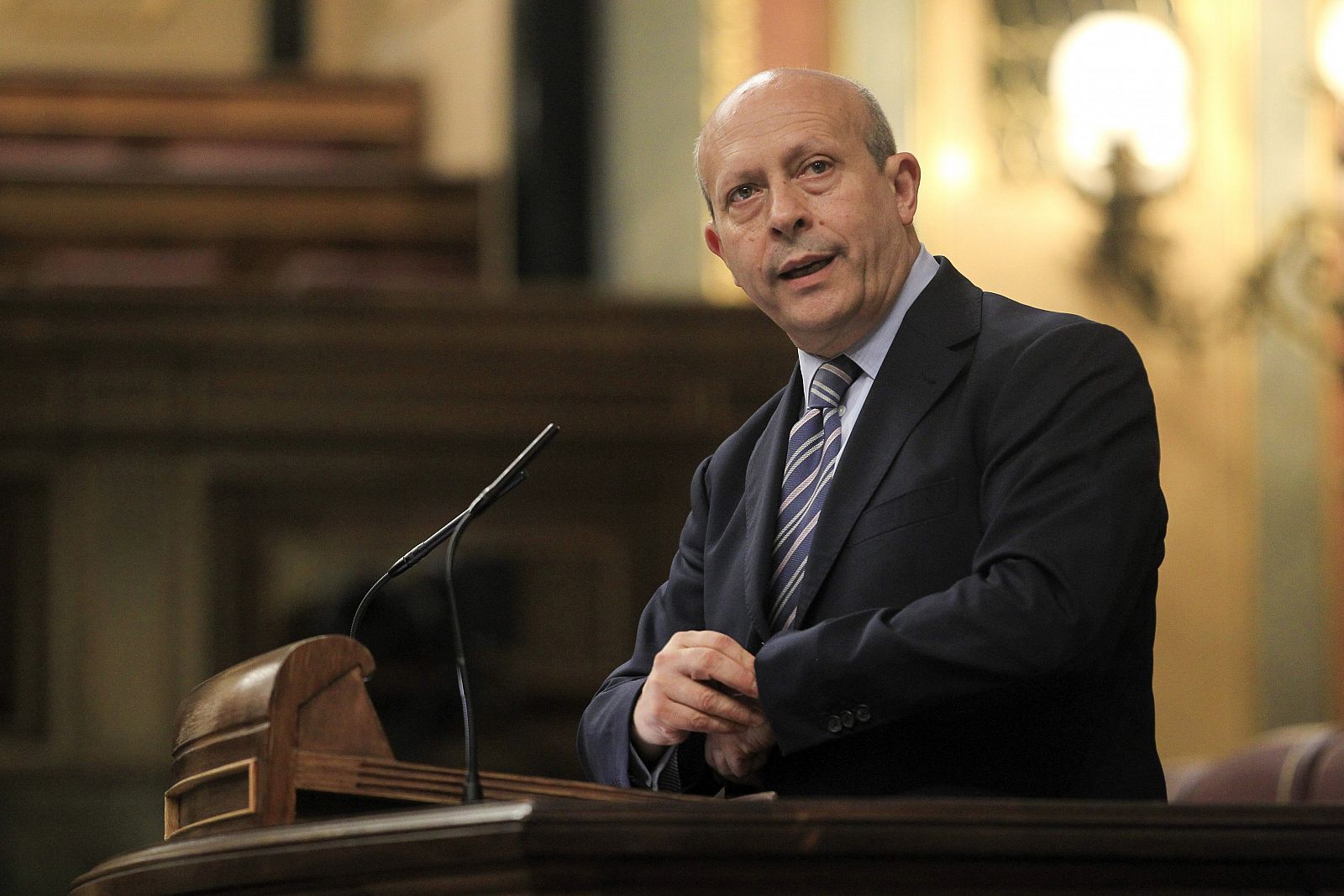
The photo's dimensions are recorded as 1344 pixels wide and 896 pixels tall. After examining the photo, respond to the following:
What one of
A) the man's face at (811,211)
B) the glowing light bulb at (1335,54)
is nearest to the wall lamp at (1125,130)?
the glowing light bulb at (1335,54)

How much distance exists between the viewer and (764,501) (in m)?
1.75

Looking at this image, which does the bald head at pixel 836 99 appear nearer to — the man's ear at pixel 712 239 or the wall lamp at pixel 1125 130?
the man's ear at pixel 712 239

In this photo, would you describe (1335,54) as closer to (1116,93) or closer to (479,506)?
(1116,93)

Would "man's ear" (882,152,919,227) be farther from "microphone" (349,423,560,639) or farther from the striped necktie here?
"microphone" (349,423,560,639)

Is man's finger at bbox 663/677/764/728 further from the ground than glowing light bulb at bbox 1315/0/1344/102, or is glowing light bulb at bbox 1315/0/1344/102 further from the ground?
glowing light bulb at bbox 1315/0/1344/102

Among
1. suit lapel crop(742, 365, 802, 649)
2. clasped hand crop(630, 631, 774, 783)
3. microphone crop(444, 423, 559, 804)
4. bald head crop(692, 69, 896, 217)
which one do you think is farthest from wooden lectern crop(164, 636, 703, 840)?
bald head crop(692, 69, 896, 217)

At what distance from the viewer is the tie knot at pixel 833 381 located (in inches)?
69.6

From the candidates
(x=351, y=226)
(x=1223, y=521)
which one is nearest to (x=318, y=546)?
(x=351, y=226)

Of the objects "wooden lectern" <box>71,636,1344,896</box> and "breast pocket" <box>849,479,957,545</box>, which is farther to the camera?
"breast pocket" <box>849,479,957,545</box>

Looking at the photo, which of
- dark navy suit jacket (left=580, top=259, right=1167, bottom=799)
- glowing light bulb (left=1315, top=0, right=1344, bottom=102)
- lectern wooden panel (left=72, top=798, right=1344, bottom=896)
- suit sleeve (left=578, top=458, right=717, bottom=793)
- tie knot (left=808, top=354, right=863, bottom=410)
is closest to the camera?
lectern wooden panel (left=72, top=798, right=1344, bottom=896)

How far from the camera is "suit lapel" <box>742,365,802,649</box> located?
1681 mm

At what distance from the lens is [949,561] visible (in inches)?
62.0

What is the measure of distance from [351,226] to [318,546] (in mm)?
2425

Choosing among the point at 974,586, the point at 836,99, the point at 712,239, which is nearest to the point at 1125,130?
the point at 712,239
